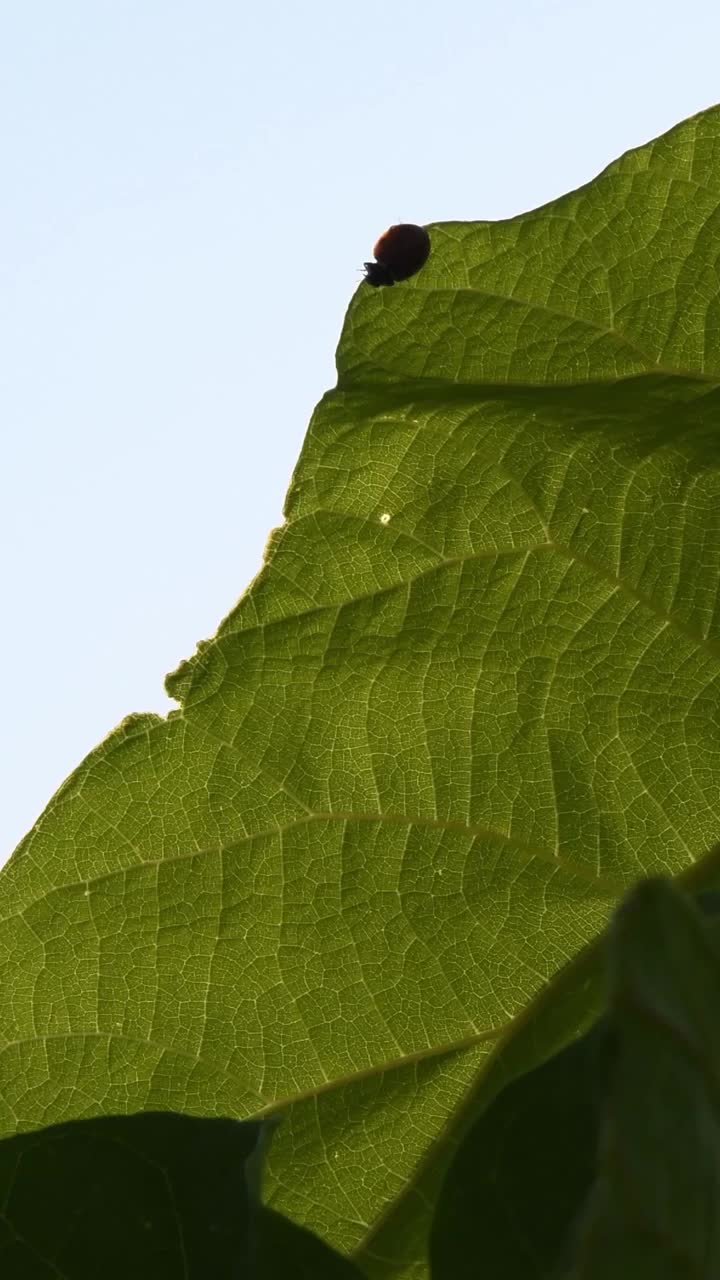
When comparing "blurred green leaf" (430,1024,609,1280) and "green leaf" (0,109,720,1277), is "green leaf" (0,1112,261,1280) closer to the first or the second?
"blurred green leaf" (430,1024,609,1280)

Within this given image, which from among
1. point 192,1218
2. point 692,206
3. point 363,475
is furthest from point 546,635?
point 192,1218

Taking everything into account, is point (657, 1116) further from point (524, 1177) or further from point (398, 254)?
point (398, 254)

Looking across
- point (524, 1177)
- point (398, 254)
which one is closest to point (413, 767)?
point (398, 254)

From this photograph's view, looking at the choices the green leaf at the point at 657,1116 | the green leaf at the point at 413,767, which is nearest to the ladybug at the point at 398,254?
the green leaf at the point at 413,767

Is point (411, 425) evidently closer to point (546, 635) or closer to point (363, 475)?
point (363, 475)

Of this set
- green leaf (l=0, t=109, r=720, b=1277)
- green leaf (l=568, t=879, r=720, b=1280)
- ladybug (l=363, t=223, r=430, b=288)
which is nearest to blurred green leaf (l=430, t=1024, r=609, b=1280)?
green leaf (l=568, t=879, r=720, b=1280)

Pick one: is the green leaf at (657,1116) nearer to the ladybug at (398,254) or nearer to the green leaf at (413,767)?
the green leaf at (413,767)
